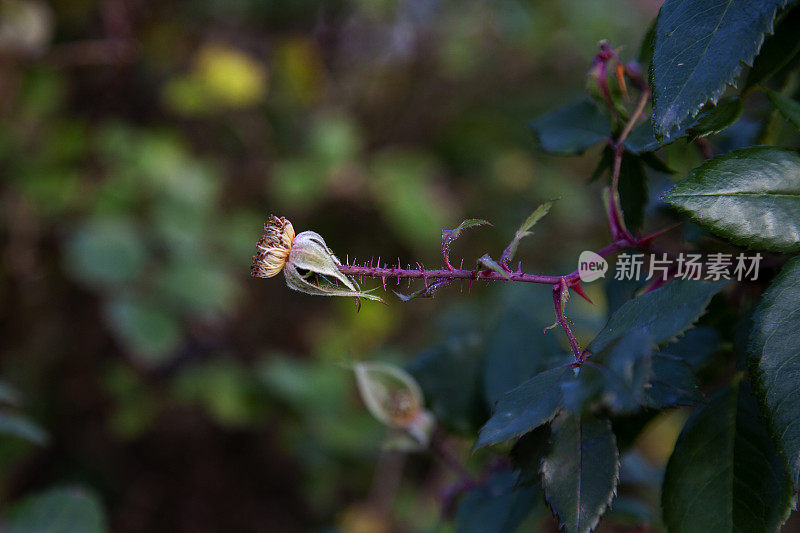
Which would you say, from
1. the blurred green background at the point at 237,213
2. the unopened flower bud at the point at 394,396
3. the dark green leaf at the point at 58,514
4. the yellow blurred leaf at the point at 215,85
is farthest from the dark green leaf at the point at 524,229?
the yellow blurred leaf at the point at 215,85

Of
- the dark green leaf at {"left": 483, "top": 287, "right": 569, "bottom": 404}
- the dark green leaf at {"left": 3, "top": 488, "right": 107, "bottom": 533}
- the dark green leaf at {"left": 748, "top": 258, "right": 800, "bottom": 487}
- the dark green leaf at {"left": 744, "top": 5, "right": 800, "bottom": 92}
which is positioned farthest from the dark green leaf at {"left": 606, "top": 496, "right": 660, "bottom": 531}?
the dark green leaf at {"left": 3, "top": 488, "right": 107, "bottom": 533}

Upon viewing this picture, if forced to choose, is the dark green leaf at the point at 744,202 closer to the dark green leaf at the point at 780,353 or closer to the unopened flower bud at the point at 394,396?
the dark green leaf at the point at 780,353

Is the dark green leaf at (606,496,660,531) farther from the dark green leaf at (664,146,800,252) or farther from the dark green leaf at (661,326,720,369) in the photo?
the dark green leaf at (664,146,800,252)

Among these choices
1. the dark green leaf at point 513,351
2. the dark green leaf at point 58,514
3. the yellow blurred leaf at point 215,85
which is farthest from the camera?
the yellow blurred leaf at point 215,85

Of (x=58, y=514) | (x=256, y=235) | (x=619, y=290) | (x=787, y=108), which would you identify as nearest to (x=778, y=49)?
(x=787, y=108)

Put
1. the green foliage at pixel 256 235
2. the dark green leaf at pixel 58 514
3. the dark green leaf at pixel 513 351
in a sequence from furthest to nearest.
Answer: the green foliage at pixel 256 235
the dark green leaf at pixel 58 514
the dark green leaf at pixel 513 351

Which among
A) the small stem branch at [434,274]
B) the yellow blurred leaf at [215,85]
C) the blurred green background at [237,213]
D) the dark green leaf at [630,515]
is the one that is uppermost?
the small stem branch at [434,274]

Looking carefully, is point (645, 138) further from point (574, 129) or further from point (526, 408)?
point (526, 408)
